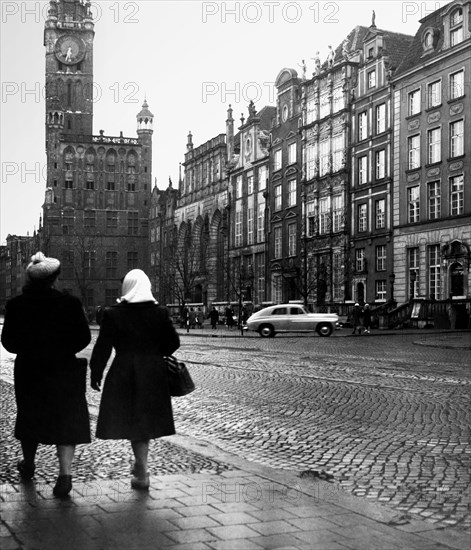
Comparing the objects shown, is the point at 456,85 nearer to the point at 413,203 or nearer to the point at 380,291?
the point at 413,203

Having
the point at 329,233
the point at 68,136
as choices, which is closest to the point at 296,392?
the point at 329,233

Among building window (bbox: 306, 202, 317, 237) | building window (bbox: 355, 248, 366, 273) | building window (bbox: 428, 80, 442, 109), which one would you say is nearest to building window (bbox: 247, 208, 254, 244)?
building window (bbox: 306, 202, 317, 237)

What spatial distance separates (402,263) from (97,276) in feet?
185

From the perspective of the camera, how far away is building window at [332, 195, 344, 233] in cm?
5259

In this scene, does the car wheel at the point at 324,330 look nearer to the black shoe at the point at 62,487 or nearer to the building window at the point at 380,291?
the building window at the point at 380,291

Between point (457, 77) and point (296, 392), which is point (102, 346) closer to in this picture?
point (296, 392)

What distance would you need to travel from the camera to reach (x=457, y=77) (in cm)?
4262

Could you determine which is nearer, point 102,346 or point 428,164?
point 102,346

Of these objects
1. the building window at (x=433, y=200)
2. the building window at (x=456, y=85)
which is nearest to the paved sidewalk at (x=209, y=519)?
the building window at (x=456, y=85)

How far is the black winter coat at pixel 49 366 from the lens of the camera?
19.1ft

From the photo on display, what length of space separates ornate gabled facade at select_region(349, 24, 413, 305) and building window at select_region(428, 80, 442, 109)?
11.8 ft

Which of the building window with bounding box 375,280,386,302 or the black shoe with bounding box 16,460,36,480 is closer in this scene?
the black shoe with bounding box 16,460,36,480

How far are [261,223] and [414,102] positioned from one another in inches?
814

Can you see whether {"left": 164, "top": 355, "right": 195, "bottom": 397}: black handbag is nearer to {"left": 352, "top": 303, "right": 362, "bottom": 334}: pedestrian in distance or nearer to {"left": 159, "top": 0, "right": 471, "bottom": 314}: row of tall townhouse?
{"left": 352, "top": 303, "right": 362, "bottom": 334}: pedestrian in distance
